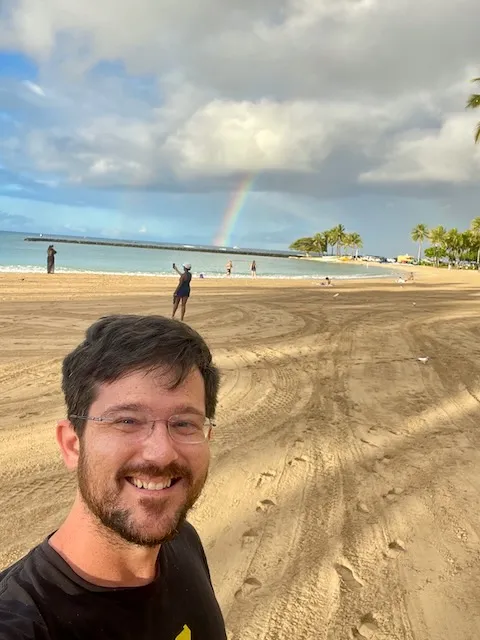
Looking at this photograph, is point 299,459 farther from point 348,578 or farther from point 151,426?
point 151,426

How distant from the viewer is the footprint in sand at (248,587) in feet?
9.68

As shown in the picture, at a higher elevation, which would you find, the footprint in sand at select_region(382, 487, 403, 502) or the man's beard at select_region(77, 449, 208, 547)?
the man's beard at select_region(77, 449, 208, 547)

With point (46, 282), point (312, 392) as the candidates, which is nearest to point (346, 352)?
point (312, 392)

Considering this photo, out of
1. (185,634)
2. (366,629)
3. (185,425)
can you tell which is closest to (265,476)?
(366,629)

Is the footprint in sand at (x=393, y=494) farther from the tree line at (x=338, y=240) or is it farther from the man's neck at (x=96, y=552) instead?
the tree line at (x=338, y=240)

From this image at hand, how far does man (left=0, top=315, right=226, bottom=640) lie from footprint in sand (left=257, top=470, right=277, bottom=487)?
291cm

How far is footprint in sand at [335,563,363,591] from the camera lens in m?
3.06

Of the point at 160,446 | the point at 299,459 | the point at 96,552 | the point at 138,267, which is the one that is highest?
the point at 160,446

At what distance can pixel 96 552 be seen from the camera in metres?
1.20

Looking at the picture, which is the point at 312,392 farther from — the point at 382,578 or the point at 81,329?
the point at 81,329

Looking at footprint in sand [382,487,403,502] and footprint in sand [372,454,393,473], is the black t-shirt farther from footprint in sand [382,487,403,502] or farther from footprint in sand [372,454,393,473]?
footprint in sand [372,454,393,473]

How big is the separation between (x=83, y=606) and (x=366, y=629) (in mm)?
2262

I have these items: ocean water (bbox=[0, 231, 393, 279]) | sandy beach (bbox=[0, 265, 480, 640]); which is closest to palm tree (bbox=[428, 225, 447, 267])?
ocean water (bbox=[0, 231, 393, 279])

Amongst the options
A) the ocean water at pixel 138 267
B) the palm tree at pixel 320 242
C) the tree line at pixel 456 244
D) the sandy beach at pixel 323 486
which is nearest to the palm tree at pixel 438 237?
the tree line at pixel 456 244
